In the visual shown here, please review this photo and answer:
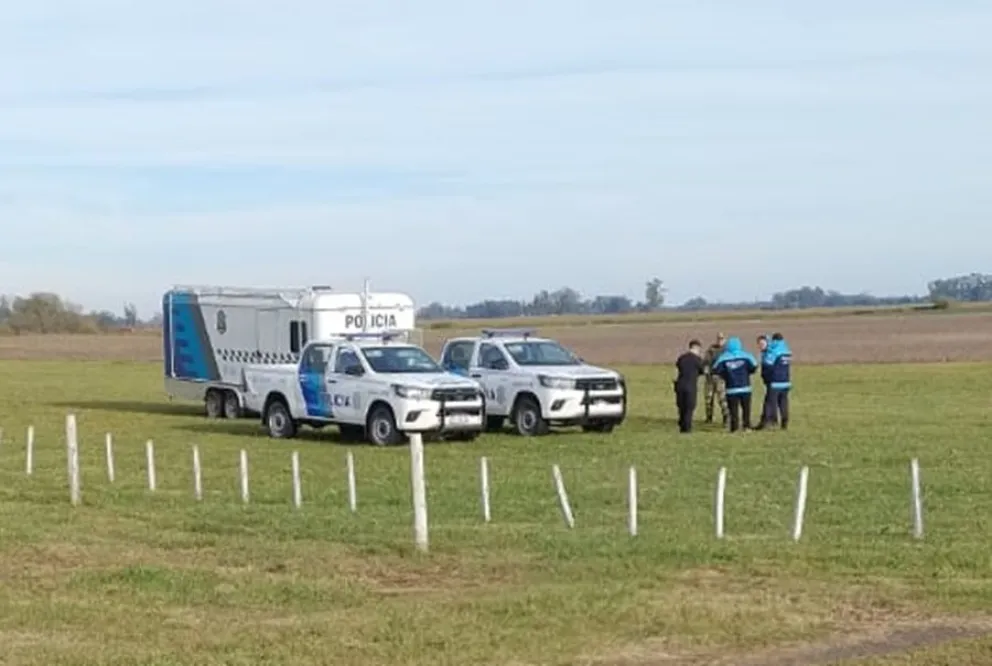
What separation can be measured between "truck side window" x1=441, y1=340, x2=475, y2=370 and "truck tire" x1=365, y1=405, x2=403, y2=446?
127 inches

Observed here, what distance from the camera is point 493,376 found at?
30500mm

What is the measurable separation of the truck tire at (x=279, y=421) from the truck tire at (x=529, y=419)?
3.89 meters

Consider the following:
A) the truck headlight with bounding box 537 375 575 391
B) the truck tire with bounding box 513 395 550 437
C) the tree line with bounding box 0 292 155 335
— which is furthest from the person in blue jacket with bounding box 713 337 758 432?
the tree line with bounding box 0 292 155 335

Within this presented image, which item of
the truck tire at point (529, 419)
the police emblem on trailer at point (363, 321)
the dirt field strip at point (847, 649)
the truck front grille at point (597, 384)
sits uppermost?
the police emblem on trailer at point (363, 321)

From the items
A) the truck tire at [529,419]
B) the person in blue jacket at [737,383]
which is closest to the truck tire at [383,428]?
the truck tire at [529,419]

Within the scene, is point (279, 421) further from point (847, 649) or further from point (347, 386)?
point (847, 649)

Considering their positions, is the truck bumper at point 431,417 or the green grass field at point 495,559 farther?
the truck bumper at point 431,417

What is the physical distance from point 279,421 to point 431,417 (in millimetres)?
4247

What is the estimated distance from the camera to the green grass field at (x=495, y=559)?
34.2ft

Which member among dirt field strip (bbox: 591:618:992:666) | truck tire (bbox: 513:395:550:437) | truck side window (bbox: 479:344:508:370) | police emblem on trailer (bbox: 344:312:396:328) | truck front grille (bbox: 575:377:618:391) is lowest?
dirt field strip (bbox: 591:618:992:666)

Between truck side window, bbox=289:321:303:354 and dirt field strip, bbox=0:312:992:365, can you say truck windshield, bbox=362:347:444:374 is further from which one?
dirt field strip, bbox=0:312:992:365

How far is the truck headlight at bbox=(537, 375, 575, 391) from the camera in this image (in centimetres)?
2922

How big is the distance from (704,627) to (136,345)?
304ft

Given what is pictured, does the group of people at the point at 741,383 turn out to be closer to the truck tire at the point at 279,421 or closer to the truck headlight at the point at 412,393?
the truck headlight at the point at 412,393
